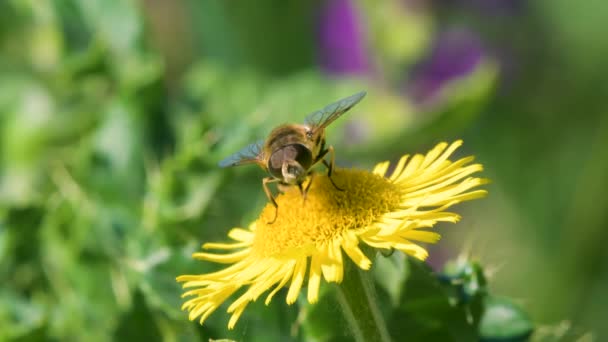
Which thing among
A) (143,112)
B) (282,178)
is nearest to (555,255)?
(143,112)

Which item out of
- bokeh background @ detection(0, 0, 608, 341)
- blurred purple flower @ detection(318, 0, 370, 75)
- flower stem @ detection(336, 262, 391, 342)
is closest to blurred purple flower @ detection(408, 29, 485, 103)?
bokeh background @ detection(0, 0, 608, 341)

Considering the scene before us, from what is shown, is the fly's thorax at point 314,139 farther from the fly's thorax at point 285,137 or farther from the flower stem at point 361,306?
the flower stem at point 361,306

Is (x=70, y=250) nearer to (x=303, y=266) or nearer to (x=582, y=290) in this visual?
(x=303, y=266)

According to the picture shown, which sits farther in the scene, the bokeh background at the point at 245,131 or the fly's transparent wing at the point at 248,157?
the bokeh background at the point at 245,131

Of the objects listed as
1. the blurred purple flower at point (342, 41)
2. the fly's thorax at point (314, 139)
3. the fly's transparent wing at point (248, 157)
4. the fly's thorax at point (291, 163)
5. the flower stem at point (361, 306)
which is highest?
the blurred purple flower at point (342, 41)

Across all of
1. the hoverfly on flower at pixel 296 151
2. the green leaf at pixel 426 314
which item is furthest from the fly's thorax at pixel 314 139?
the green leaf at pixel 426 314

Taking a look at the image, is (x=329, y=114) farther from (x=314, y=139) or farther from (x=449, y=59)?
(x=449, y=59)

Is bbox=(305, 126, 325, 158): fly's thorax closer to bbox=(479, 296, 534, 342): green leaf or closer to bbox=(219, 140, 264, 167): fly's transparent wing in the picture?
bbox=(219, 140, 264, 167): fly's transparent wing
